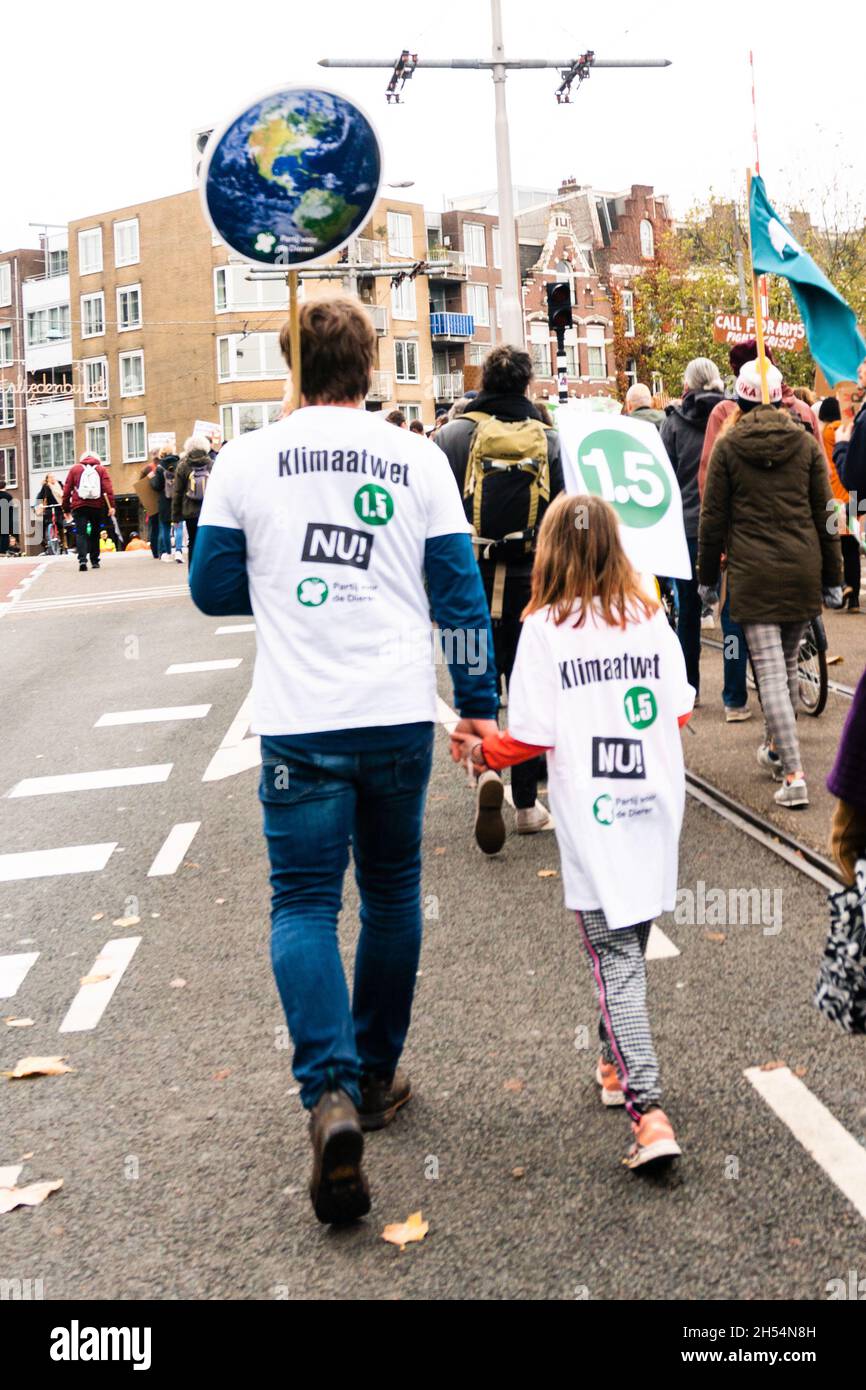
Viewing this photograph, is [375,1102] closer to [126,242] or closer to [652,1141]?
[652,1141]

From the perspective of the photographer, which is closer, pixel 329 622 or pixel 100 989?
pixel 329 622

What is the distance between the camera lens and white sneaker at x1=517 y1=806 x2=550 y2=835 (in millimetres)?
7125

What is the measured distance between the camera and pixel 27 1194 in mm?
3764

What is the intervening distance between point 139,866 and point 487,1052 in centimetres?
300

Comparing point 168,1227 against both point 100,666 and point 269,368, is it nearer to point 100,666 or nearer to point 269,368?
point 100,666

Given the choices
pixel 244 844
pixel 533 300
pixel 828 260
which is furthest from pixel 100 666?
pixel 533 300

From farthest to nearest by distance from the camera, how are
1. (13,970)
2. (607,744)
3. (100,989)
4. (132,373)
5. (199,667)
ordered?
(132,373) → (199,667) → (13,970) → (100,989) → (607,744)

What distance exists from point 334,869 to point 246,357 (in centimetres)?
6323

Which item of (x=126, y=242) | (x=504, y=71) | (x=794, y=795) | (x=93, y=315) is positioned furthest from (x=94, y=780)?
(x=93, y=315)

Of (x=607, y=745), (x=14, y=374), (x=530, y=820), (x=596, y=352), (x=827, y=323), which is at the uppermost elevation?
(x=596, y=352)

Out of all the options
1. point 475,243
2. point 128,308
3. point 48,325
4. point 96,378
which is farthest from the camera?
point 475,243

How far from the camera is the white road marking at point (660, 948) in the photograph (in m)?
5.26

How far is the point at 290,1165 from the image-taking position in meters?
3.82

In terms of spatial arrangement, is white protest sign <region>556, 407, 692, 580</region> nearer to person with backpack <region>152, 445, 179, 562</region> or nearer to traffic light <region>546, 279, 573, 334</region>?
traffic light <region>546, 279, 573, 334</region>
